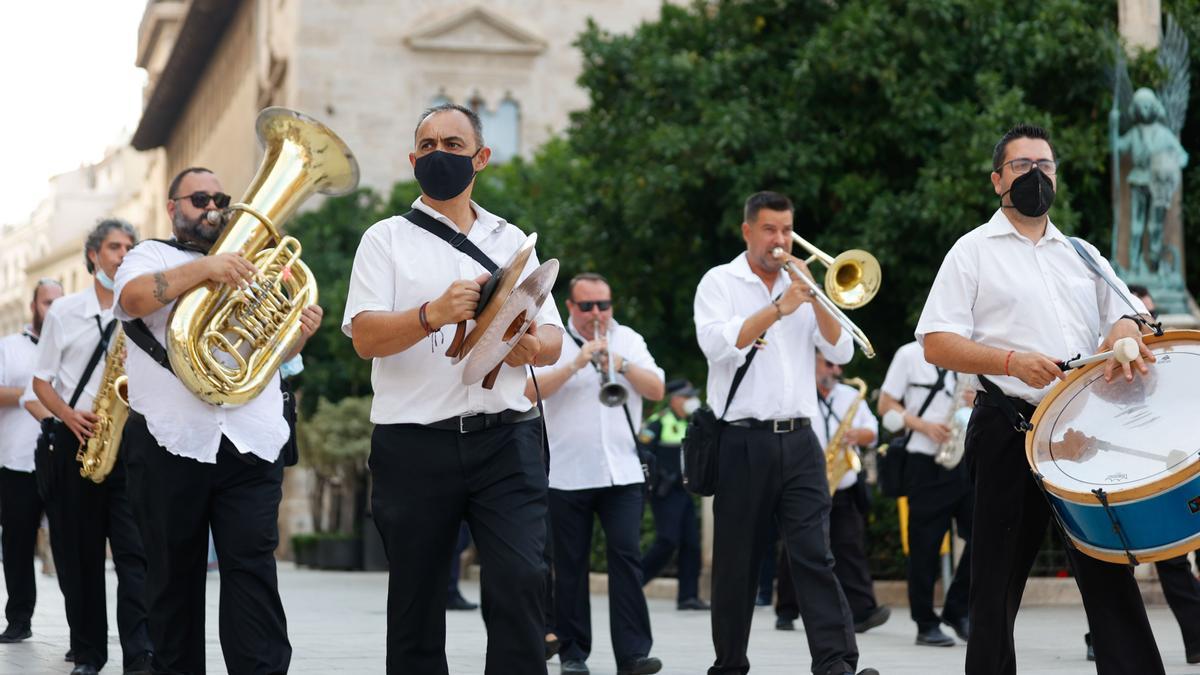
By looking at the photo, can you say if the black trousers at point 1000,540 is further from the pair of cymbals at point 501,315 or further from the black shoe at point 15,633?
the black shoe at point 15,633

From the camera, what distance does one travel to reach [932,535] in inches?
471

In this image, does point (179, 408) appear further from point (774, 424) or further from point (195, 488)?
point (774, 424)

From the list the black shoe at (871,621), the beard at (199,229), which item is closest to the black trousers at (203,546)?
the beard at (199,229)

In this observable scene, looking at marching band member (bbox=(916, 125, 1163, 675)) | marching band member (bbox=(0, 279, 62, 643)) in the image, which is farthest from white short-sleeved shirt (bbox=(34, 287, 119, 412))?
marching band member (bbox=(916, 125, 1163, 675))

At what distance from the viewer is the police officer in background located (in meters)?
16.4

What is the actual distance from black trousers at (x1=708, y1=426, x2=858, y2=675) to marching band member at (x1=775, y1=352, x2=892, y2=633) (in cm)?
335

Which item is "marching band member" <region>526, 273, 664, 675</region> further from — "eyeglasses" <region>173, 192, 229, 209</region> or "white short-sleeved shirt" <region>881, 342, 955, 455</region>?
"eyeglasses" <region>173, 192, 229, 209</region>

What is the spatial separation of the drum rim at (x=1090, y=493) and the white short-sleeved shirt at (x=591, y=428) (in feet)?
13.5

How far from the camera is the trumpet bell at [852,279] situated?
898 centimetres

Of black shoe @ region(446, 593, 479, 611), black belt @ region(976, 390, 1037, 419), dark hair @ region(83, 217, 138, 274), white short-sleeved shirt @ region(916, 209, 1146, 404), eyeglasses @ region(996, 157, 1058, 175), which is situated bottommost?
black shoe @ region(446, 593, 479, 611)

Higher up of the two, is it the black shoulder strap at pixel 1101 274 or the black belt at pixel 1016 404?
the black shoulder strap at pixel 1101 274

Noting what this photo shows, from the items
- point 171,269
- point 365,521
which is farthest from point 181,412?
point 365,521

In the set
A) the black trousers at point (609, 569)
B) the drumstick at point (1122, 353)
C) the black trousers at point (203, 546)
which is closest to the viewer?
the drumstick at point (1122, 353)

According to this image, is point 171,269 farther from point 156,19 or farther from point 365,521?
point 156,19
